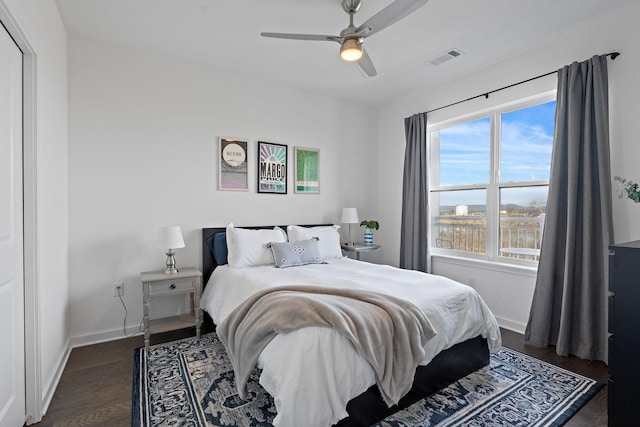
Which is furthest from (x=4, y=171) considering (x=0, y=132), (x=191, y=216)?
(x=191, y=216)

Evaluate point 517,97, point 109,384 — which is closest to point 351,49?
point 517,97

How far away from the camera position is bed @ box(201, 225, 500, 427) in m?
1.50

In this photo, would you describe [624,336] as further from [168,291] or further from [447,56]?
[168,291]

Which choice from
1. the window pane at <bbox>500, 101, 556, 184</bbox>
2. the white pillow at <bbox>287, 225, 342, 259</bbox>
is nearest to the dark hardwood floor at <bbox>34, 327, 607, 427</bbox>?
the white pillow at <bbox>287, 225, 342, 259</bbox>

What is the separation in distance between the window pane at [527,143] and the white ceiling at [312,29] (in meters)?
0.63

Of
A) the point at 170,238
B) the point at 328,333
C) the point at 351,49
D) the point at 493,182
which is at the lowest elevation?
the point at 328,333

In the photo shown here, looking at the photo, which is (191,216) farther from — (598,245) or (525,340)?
(598,245)

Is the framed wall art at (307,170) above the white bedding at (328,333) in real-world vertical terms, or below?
above

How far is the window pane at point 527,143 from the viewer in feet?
10.1

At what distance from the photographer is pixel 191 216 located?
3361 mm

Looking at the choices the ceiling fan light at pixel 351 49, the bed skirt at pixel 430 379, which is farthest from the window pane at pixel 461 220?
the ceiling fan light at pixel 351 49

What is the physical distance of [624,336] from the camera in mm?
1775

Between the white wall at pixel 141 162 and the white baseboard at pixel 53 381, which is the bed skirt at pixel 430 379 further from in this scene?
the white wall at pixel 141 162

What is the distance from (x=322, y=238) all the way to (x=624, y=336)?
255cm
